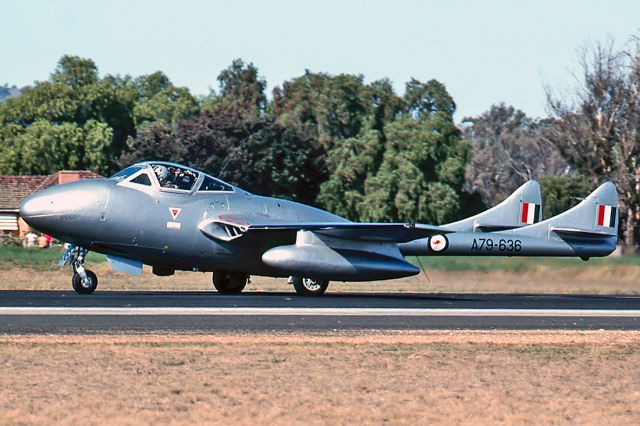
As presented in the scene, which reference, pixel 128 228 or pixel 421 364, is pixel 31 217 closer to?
pixel 128 228

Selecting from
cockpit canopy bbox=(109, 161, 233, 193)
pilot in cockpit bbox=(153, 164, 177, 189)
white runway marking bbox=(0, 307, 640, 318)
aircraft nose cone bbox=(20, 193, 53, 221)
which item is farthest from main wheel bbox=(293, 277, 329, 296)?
aircraft nose cone bbox=(20, 193, 53, 221)

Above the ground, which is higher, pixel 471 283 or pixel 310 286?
pixel 471 283

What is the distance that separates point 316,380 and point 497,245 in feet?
58.4

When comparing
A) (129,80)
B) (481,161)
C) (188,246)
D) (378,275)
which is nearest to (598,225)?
(378,275)

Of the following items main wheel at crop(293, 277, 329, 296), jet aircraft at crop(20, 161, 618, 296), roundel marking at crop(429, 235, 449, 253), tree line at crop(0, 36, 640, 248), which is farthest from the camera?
tree line at crop(0, 36, 640, 248)

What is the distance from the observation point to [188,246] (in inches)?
1051

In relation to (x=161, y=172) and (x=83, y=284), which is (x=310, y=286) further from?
(x=83, y=284)

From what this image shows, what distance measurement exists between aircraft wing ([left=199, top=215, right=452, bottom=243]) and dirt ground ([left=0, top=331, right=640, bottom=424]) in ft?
28.9

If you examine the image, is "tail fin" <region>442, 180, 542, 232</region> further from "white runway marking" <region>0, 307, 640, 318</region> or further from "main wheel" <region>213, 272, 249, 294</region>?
"white runway marking" <region>0, 307, 640, 318</region>

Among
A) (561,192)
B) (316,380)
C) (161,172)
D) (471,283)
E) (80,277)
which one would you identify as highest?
(561,192)

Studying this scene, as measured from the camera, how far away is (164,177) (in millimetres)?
26859

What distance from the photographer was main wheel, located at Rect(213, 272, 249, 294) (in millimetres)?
28844

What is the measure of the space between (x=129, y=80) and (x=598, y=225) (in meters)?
124

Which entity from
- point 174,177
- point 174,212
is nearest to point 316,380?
point 174,212
